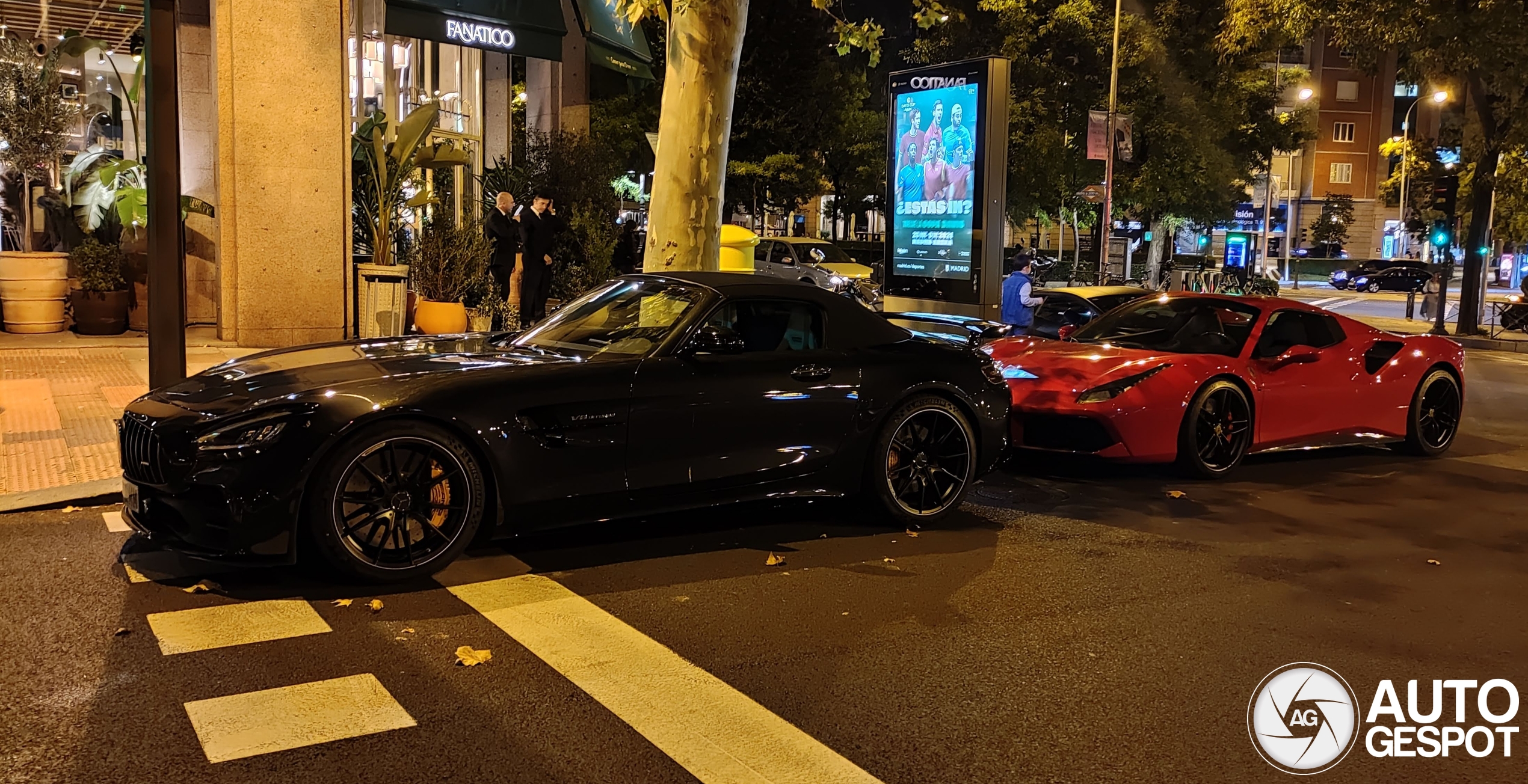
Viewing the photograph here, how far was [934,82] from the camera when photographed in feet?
46.9

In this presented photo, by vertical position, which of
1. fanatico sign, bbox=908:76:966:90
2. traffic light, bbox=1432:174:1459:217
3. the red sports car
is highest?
fanatico sign, bbox=908:76:966:90

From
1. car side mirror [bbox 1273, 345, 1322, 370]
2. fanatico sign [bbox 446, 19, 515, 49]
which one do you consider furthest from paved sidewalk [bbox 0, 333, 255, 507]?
car side mirror [bbox 1273, 345, 1322, 370]

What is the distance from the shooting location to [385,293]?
1406 centimetres

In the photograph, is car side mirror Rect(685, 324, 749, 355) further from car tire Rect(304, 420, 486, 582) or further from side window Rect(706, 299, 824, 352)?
car tire Rect(304, 420, 486, 582)

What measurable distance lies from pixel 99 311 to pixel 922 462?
1102 cm

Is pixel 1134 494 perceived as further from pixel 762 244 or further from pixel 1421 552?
pixel 762 244

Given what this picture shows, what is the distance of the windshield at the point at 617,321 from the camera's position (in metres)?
6.43

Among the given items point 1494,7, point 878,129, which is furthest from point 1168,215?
point 1494,7

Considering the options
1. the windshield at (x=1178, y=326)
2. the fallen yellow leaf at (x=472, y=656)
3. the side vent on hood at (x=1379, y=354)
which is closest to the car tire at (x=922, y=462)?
the windshield at (x=1178, y=326)

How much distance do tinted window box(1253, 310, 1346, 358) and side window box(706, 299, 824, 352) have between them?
4215 millimetres

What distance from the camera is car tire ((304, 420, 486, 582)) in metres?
5.35

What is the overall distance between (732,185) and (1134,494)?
32.6 metres

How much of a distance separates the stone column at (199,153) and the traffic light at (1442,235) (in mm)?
24517

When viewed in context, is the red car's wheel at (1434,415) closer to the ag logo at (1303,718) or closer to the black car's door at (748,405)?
the black car's door at (748,405)
